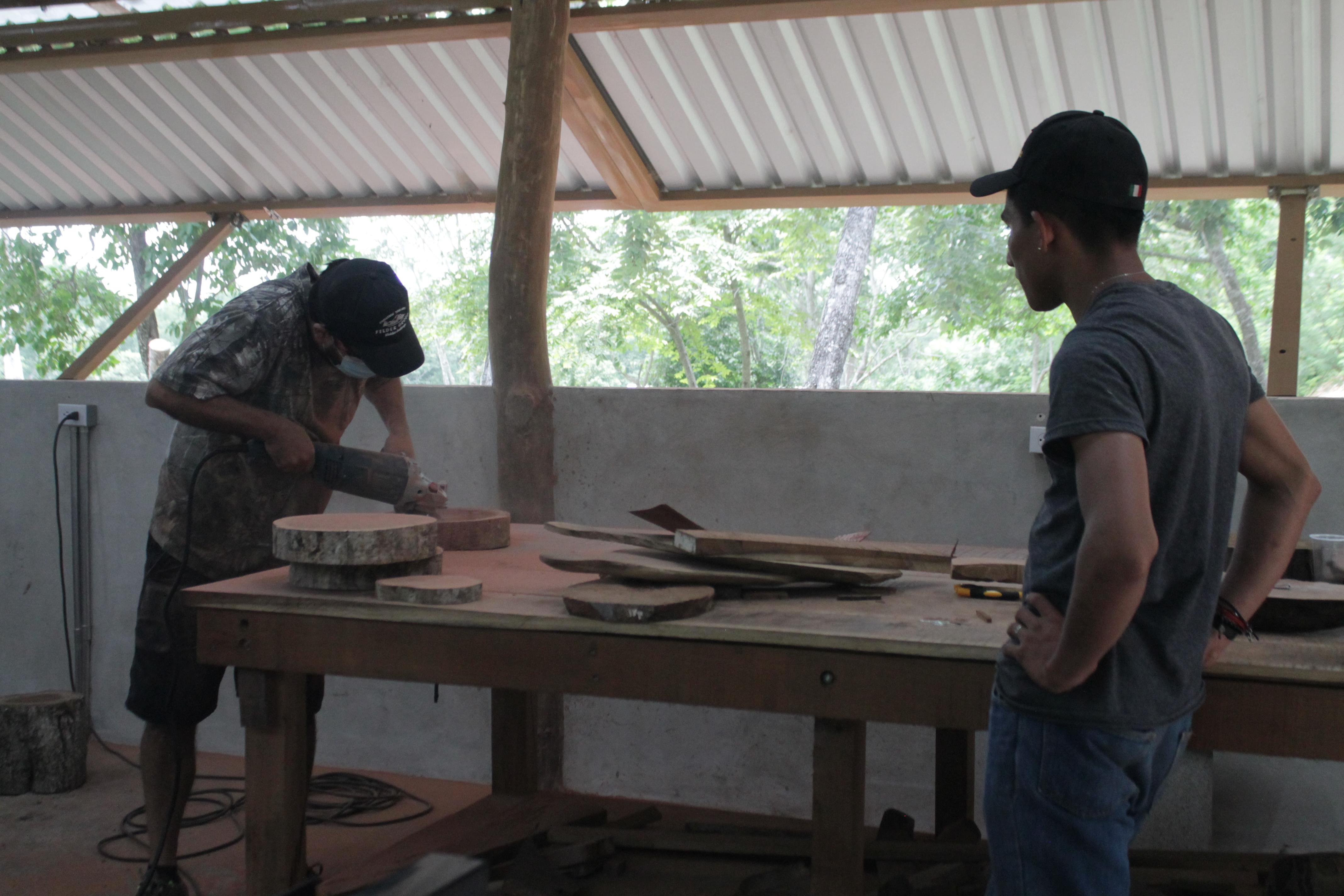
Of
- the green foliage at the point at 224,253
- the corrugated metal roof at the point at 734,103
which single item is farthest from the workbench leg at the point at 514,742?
the green foliage at the point at 224,253

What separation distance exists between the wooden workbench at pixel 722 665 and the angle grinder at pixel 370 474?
36 cm

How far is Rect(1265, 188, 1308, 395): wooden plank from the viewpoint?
373 centimetres

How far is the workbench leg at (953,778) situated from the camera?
10.1 feet

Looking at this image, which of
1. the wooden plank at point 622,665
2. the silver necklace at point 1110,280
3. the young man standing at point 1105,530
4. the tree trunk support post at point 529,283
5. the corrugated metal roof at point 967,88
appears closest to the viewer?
the young man standing at point 1105,530

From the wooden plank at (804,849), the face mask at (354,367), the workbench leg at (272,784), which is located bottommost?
the wooden plank at (804,849)

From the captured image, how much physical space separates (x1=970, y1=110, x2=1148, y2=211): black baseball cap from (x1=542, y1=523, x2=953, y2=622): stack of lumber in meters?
0.97

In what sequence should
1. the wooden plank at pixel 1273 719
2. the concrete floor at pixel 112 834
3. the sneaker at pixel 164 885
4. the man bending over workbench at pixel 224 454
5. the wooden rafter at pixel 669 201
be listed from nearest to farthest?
1. the wooden plank at pixel 1273 719
2. the man bending over workbench at pixel 224 454
3. the sneaker at pixel 164 885
4. the concrete floor at pixel 112 834
5. the wooden rafter at pixel 669 201

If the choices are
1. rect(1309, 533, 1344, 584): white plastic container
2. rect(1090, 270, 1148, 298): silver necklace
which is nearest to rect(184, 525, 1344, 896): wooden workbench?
rect(1309, 533, 1344, 584): white plastic container

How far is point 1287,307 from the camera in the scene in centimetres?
384

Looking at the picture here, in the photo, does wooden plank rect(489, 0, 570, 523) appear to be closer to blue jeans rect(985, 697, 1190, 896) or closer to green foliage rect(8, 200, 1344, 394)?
blue jeans rect(985, 697, 1190, 896)

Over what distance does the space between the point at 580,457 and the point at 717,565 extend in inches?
→ 68.4

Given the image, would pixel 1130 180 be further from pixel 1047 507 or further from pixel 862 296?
pixel 862 296

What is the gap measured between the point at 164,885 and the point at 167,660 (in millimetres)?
629

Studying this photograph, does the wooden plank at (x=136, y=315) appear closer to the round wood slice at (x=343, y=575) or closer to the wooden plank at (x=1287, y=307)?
the round wood slice at (x=343, y=575)
